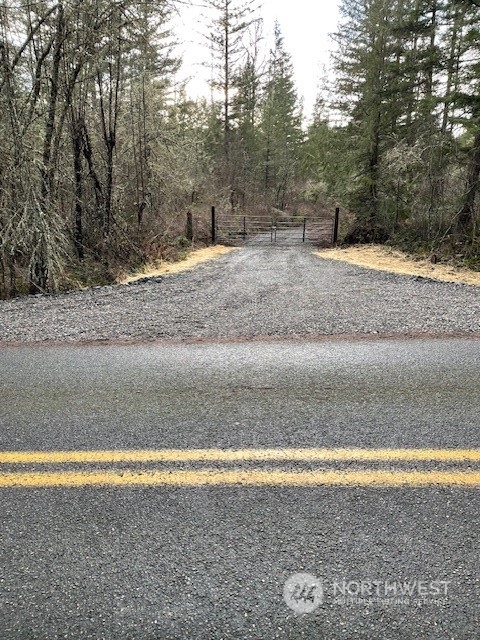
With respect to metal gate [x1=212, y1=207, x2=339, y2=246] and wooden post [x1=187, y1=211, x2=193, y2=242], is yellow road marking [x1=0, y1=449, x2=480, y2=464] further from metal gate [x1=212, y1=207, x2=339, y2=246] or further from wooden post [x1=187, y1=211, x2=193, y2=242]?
metal gate [x1=212, y1=207, x2=339, y2=246]

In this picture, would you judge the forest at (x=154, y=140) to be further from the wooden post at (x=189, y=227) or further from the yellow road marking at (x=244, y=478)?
the yellow road marking at (x=244, y=478)

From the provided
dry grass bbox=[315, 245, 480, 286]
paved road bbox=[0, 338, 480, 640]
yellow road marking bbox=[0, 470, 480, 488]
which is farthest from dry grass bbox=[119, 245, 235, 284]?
yellow road marking bbox=[0, 470, 480, 488]

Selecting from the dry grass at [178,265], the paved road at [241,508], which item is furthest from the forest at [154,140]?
the paved road at [241,508]

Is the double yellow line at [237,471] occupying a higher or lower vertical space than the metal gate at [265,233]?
lower

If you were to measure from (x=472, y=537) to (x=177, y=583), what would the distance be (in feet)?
4.31

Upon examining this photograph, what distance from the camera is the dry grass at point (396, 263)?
1033 cm

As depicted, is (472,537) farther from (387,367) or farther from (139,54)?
(139,54)

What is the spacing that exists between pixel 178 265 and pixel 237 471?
36.4 ft

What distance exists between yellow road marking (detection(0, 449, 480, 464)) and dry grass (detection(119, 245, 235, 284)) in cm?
778

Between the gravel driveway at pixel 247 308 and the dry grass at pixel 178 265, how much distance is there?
1.07m

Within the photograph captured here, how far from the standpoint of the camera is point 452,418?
112 inches

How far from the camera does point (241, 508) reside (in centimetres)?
200

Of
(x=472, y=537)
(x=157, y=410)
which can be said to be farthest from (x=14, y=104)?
(x=472, y=537)

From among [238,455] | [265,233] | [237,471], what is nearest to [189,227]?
[265,233]
